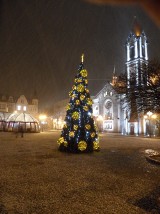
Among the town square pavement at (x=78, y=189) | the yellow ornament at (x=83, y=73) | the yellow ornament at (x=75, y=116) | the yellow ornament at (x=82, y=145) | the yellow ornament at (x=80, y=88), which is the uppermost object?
the yellow ornament at (x=83, y=73)

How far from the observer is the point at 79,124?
13.8m

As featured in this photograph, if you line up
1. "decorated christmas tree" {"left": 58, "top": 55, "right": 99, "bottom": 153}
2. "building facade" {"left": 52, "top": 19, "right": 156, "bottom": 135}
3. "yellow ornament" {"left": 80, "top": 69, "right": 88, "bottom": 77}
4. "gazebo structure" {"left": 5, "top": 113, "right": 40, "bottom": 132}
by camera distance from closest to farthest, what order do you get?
"decorated christmas tree" {"left": 58, "top": 55, "right": 99, "bottom": 153} → "yellow ornament" {"left": 80, "top": 69, "right": 88, "bottom": 77} → "gazebo structure" {"left": 5, "top": 113, "right": 40, "bottom": 132} → "building facade" {"left": 52, "top": 19, "right": 156, "bottom": 135}

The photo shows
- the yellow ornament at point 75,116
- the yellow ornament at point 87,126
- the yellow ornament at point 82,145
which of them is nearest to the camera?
the yellow ornament at point 82,145

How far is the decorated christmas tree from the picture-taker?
44.2 ft

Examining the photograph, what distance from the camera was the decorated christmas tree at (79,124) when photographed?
1347cm

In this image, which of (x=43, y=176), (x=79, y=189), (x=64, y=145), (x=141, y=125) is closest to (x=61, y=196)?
(x=79, y=189)

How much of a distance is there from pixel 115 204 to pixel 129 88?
9090 millimetres

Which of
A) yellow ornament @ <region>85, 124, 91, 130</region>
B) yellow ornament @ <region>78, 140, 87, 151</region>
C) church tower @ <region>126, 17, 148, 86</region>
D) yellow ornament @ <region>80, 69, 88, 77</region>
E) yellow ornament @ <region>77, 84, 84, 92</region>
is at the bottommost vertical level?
yellow ornament @ <region>78, 140, 87, 151</region>

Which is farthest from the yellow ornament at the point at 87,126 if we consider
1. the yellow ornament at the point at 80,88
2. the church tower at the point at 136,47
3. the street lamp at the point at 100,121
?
the street lamp at the point at 100,121

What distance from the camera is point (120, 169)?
8641 mm

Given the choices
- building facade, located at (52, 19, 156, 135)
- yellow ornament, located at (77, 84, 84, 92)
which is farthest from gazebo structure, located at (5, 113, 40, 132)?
yellow ornament, located at (77, 84, 84, 92)

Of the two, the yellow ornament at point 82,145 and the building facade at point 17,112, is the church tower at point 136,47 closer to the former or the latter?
the building facade at point 17,112

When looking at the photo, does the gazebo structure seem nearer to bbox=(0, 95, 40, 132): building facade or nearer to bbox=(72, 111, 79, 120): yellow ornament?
bbox=(0, 95, 40, 132): building facade

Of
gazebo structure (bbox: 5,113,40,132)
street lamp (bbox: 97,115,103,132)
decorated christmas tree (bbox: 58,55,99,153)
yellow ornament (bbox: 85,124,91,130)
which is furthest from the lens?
street lamp (bbox: 97,115,103,132)
